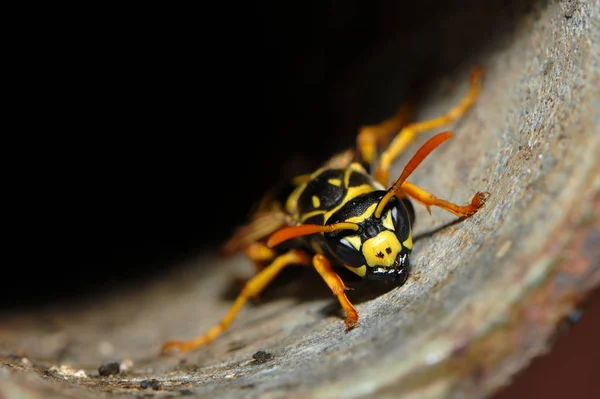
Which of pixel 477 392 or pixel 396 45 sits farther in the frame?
pixel 396 45

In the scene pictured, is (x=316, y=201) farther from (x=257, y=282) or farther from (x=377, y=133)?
(x=377, y=133)

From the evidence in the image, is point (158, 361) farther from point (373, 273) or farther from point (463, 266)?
point (463, 266)

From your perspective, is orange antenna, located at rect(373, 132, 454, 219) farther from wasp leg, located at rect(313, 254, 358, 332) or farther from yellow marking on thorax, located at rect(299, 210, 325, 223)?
yellow marking on thorax, located at rect(299, 210, 325, 223)

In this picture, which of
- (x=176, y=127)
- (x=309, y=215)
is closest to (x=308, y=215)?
(x=309, y=215)

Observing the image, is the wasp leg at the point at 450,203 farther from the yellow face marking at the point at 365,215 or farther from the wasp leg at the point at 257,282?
the wasp leg at the point at 257,282

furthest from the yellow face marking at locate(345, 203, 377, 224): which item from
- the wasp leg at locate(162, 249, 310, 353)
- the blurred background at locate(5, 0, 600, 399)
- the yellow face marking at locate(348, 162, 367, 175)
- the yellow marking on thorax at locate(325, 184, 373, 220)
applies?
the blurred background at locate(5, 0, 600, 399)

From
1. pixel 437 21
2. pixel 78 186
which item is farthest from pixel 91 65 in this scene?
pixel 437 21
